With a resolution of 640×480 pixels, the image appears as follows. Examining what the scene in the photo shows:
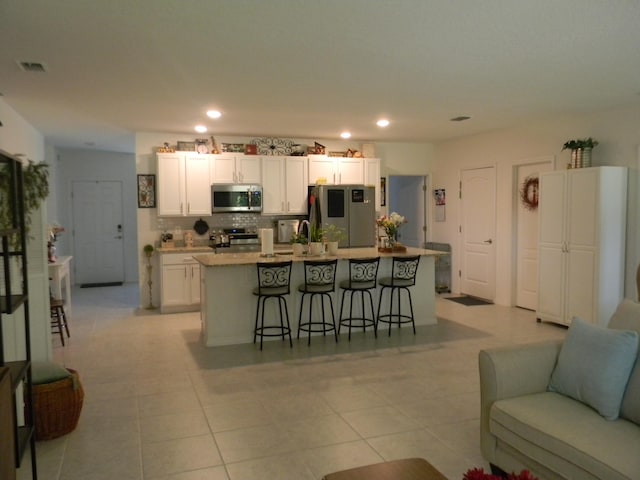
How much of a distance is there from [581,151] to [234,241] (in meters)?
4.62

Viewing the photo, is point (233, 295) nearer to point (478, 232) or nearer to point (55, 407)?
point (55, 407)

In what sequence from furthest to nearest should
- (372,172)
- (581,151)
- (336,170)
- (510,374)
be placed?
(372,172) < (336,170) < (581,151) < (510,374)

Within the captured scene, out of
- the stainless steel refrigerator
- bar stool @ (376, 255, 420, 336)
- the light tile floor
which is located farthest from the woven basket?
the stainless steel refrigerator

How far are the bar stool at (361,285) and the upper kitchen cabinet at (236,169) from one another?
246cm

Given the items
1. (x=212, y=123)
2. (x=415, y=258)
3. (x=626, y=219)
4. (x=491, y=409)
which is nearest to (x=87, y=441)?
(x=491, y=409)

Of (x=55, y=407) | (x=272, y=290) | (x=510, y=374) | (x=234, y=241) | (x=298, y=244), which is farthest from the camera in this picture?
(x=234, y=241)

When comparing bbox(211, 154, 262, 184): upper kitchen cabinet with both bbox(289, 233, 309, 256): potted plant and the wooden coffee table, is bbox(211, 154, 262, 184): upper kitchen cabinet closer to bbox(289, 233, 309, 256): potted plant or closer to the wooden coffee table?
bbox(289, 233, 309, 256): potted plant

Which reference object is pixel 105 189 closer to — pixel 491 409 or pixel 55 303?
pixel 55 303

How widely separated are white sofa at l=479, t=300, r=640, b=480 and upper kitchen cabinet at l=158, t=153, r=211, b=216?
5216 millimetres

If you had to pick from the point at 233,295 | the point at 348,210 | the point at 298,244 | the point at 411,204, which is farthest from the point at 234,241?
the point at 411,204

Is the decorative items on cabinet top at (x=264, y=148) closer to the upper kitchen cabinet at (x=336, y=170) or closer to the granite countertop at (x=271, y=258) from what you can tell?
the upper kitchen cabinet at (x=336, y=170)

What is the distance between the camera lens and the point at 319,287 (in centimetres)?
513

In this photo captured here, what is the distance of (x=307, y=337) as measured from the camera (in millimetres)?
5477

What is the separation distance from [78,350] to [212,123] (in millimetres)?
3118
